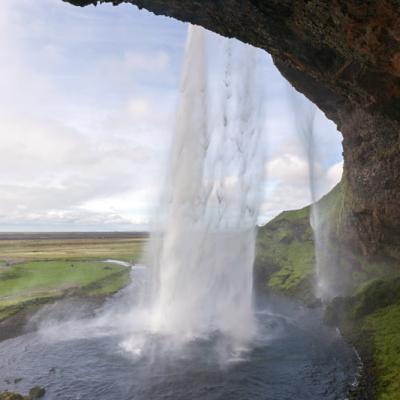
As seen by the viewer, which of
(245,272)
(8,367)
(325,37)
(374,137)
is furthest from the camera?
(245,272)

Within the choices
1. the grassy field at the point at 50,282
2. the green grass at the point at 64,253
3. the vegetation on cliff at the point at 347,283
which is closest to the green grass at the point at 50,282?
the grassy field at the point at 50,282

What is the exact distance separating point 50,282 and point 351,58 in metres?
52.8

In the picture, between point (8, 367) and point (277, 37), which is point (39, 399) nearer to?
point (8, 367)

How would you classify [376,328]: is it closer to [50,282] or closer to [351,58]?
[351,58]

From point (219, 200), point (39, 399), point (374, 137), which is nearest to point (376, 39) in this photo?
point (374, 137)

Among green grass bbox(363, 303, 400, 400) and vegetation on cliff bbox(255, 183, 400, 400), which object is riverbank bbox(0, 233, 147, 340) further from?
green grass bbox(363, 303, 400, 400)

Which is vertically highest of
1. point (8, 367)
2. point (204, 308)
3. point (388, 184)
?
point (388, 184)

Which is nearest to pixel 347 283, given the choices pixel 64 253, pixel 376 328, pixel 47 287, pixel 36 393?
pixel 376 328

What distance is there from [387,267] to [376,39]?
1147 inches

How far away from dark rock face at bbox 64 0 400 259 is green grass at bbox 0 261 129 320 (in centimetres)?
3667

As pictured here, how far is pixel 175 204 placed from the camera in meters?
37.0

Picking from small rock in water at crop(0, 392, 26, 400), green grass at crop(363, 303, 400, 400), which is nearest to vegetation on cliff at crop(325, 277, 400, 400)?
green grass at crop(363, 303, 400, 400)

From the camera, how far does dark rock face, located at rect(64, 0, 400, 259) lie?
53.9 feet

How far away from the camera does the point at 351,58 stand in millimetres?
20281
